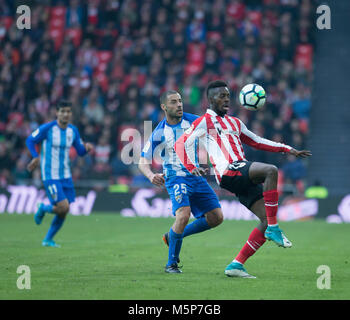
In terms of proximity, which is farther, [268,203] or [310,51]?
[310,51]

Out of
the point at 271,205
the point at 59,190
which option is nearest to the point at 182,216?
the point at 271,205

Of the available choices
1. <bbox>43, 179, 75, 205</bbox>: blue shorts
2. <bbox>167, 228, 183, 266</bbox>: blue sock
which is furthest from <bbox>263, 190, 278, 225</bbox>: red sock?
<bbox>43, 179, 75, 205</bbox>: blue shorts

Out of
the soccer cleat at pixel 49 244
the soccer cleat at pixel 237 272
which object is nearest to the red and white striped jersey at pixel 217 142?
the soccer cleat at pixel 237 272

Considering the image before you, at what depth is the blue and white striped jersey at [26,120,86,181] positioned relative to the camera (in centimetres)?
1282

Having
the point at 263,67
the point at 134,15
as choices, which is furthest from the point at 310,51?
the point at 134,15

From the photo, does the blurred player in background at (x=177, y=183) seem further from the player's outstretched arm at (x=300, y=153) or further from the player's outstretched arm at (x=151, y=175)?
the player's outstretched arm at (x=300, y=153)

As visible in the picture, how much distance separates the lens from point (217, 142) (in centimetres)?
858

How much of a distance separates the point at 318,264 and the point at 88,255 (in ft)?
11.1

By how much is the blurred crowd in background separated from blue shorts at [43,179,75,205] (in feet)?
21.7

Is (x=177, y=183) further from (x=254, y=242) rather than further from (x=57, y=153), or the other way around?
(x=57, y=153)

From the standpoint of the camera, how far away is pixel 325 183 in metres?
21.0

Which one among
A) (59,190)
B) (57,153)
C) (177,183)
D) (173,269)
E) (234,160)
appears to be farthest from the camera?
(57,153)

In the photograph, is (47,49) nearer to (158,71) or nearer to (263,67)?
(158,71)

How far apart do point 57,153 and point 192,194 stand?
14.1 feet
